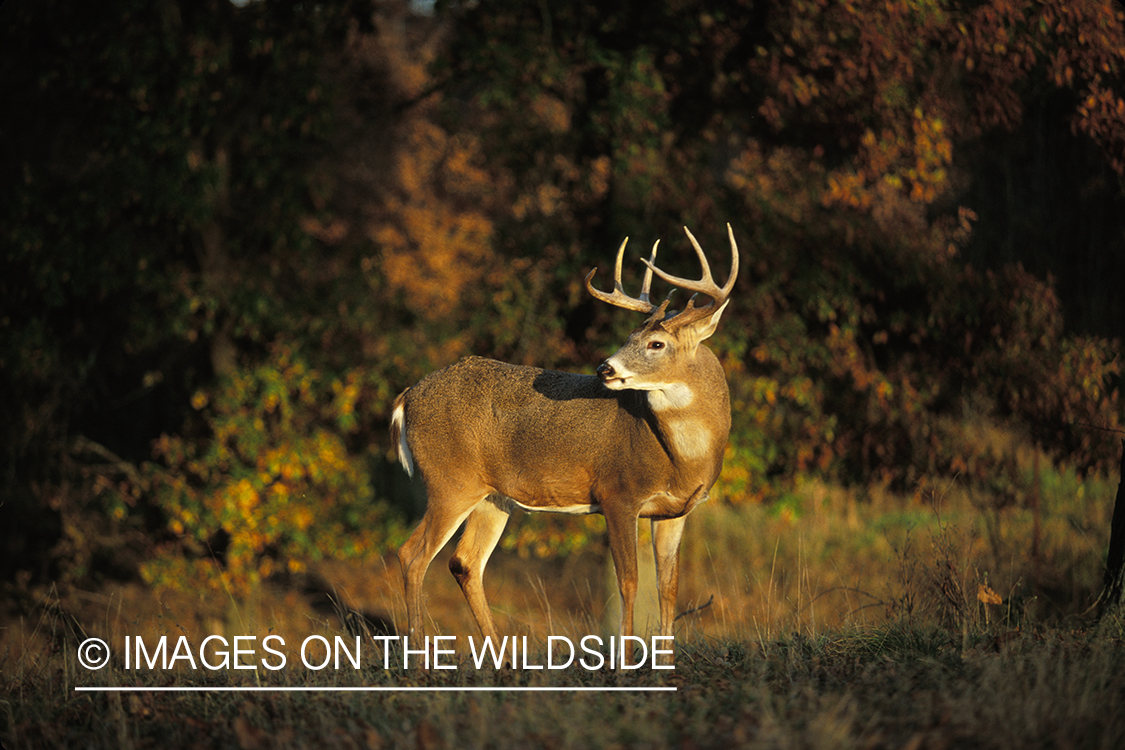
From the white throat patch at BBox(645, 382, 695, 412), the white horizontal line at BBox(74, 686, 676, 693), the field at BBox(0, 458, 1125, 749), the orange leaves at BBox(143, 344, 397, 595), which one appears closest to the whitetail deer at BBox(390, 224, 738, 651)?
the white throat patch at BBox(645, 382, 695, 412)

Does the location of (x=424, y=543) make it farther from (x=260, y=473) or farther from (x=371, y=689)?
(x=260, y=473)

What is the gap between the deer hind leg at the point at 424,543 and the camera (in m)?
5.93

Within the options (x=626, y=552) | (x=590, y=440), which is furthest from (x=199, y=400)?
(x=626, y=552)

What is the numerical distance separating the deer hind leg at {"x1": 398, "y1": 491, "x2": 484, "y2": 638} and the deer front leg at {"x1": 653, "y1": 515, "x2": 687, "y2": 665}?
114 centimetres

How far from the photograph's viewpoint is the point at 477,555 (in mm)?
6387

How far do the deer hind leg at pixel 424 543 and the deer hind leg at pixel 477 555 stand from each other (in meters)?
0.28

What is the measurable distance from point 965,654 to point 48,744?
4352 mm

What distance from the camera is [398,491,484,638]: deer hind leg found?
5930mm

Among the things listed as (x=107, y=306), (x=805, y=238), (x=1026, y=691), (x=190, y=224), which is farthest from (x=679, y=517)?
(x=107, y=306)

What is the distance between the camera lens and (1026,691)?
421 cm

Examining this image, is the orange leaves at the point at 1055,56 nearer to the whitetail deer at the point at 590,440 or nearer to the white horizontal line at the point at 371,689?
the whitetail deer at the point at 590,440

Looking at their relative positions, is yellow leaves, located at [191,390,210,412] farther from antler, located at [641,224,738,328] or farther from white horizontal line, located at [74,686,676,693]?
antler, located at [641,224,738,328]

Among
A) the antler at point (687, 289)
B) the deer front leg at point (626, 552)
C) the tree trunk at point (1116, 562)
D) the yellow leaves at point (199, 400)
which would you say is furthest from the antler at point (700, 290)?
the yellow leaves at point (199, 400)

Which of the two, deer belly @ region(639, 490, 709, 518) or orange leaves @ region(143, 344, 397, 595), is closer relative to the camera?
deer belly @ region(639, 490, 709, 518)
